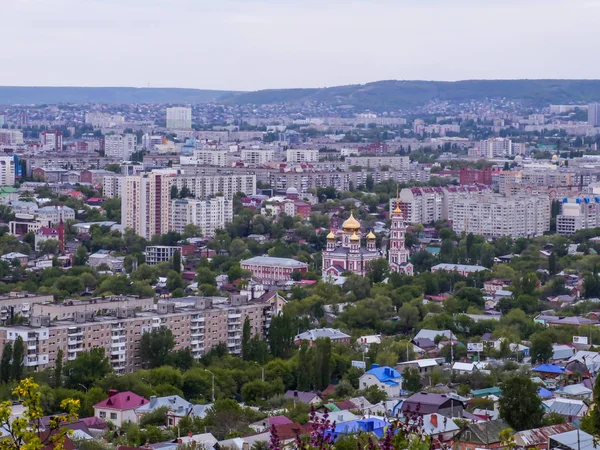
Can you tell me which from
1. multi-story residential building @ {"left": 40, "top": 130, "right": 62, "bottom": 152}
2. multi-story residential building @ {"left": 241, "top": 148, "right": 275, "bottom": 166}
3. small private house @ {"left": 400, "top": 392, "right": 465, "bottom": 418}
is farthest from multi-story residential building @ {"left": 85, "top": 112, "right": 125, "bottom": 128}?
small private house @ {"left": 400, "top": 392, "right": 465, "bottom": 418}

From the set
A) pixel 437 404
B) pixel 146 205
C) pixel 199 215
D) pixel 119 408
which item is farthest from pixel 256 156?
pixel 437 404

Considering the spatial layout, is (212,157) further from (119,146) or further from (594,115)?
(594,115)

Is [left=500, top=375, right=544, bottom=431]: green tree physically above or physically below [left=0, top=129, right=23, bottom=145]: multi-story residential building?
above

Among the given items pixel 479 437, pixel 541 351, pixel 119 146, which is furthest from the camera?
pixel 119 146

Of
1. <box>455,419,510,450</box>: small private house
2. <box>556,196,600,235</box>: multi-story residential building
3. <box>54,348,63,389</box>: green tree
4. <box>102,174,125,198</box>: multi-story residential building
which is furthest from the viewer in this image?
<box>102,174,125,198</box>: multi-story residential building

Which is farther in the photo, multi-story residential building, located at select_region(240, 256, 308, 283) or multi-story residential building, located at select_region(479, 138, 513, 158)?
multi-story residential building, located at select_region(479, 138, 513, 158)

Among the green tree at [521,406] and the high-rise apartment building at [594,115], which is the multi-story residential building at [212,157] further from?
the high-rise apartment building at [594,115]

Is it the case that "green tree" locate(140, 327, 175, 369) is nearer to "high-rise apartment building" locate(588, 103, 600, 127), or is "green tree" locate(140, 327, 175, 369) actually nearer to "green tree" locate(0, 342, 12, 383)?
"green tree" locate(0, 342, 12, 383)
